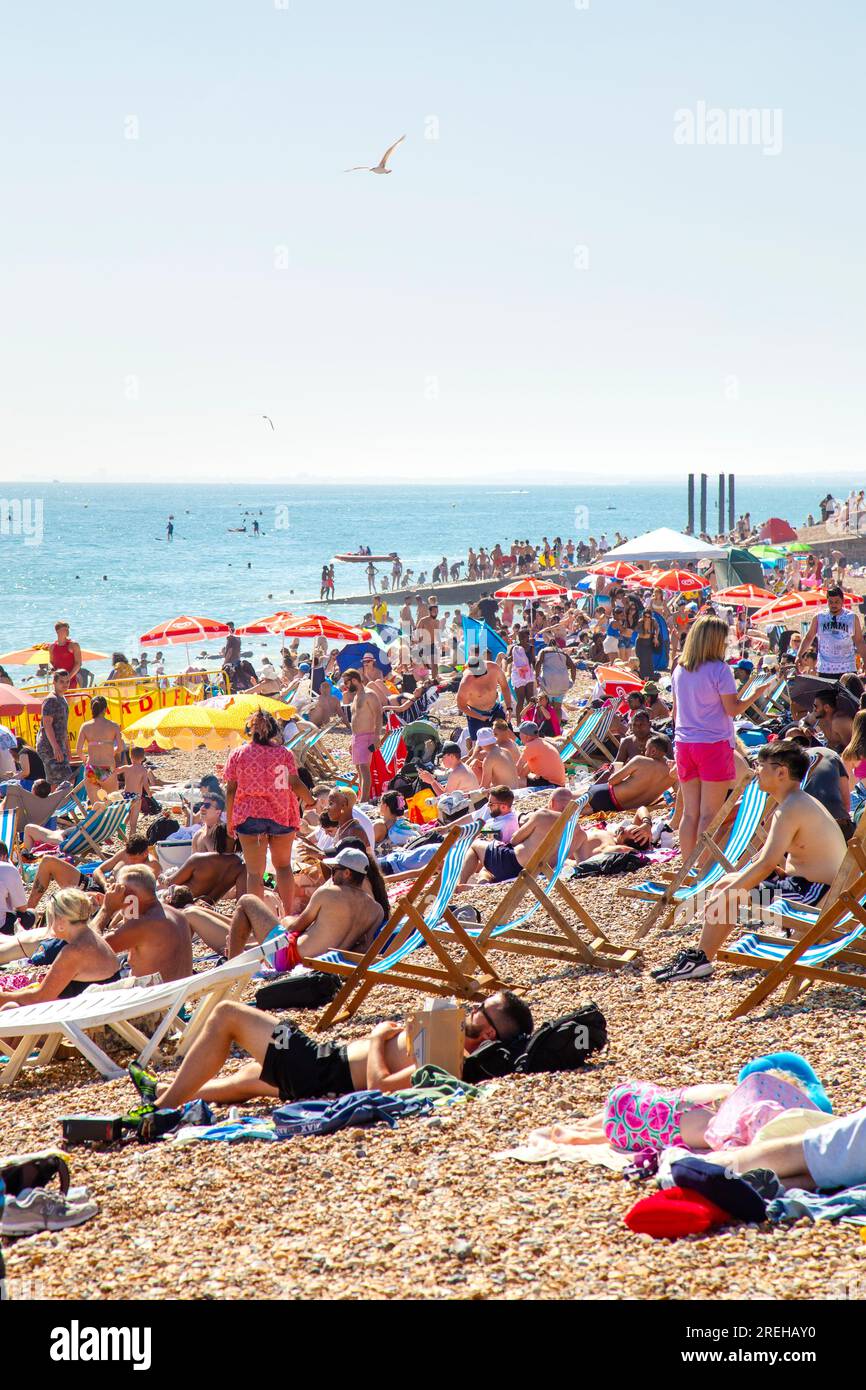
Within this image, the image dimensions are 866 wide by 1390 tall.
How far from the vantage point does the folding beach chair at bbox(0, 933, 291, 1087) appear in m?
5.04

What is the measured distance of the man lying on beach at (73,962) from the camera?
5543 mm

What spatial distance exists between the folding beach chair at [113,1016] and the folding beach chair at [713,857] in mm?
1933

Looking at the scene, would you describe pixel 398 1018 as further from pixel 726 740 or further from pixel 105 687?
pixel 105 687

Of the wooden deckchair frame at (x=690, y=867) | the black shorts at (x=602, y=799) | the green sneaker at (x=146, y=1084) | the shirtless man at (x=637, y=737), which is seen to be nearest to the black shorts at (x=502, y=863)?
the wooden deckchair frame at (x=690, y=867)

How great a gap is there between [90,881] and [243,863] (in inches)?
63.6

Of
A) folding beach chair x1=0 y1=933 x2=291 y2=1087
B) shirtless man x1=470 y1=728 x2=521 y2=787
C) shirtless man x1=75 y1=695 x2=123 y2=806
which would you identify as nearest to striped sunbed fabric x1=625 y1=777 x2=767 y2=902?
folding beach chair x1=0 y1=933 x2=291 y2=1087

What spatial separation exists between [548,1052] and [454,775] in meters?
5.10

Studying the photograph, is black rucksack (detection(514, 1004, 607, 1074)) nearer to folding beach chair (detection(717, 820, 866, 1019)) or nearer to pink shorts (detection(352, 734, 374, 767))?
folding beach chair (detection(717, 820, 866, 1019))

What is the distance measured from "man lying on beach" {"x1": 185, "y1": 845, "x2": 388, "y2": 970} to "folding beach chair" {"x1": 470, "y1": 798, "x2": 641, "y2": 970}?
52cm

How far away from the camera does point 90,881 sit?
351 inches

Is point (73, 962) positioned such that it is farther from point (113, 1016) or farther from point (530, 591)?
point (530, 591)

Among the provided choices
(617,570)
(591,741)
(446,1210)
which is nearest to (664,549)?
(617,570)
